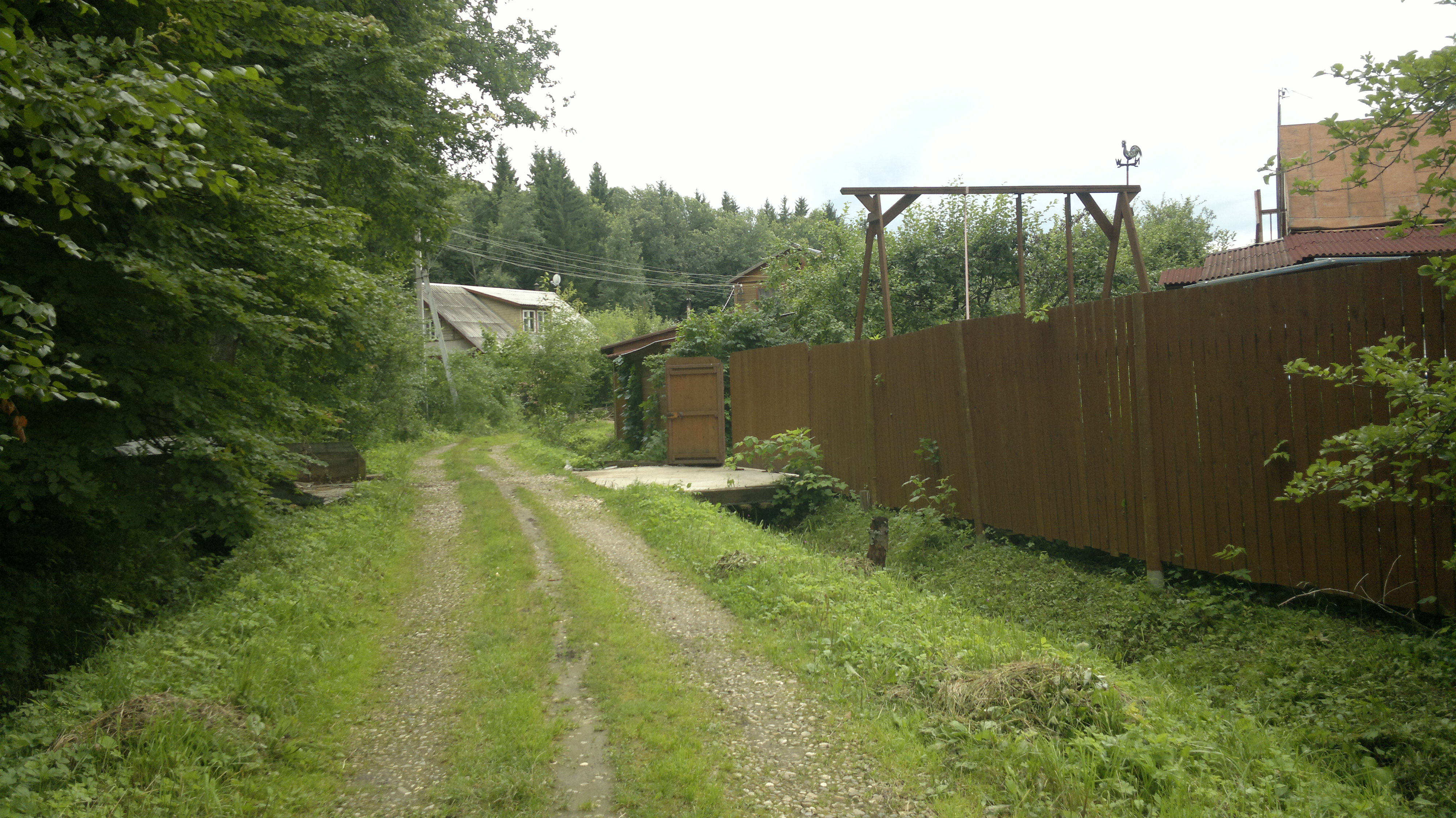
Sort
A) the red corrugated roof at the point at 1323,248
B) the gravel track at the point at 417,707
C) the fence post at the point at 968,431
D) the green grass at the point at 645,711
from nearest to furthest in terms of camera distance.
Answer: the green grass at the point at 645,711
the gravel track at the point at 417,707
the fence post at the point at 968,431
the red corrugated roof at the point at 1323,248

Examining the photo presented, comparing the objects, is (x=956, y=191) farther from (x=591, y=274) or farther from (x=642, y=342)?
(x=591, y=274)

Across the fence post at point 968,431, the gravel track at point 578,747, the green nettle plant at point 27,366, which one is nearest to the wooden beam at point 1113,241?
the fence post at point 968,431

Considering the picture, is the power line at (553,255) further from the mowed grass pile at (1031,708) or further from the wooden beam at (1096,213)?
the mowed grass pile at (1031,708)

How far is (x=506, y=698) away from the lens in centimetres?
457

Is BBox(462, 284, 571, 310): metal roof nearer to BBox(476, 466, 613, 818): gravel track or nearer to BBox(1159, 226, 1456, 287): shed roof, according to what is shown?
BBox(1159, 226, 1456, 287): shed roof

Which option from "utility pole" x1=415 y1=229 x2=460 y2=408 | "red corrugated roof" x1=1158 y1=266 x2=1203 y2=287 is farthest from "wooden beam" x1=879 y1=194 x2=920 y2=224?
"utility pole" x1=415 y1=229 x2=460 y2=408

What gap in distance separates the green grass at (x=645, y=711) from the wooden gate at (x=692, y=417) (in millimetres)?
7663

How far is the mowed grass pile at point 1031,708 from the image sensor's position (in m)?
3.19

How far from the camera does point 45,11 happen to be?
5.16m

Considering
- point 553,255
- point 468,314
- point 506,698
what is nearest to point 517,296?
point 468,314

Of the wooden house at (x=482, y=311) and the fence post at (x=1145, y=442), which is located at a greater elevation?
the wooden house at (x=482, y=311)

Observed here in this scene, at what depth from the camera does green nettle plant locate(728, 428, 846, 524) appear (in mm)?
11000

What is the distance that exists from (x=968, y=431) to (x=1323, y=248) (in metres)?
9.65

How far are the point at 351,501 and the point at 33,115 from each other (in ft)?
29.5
